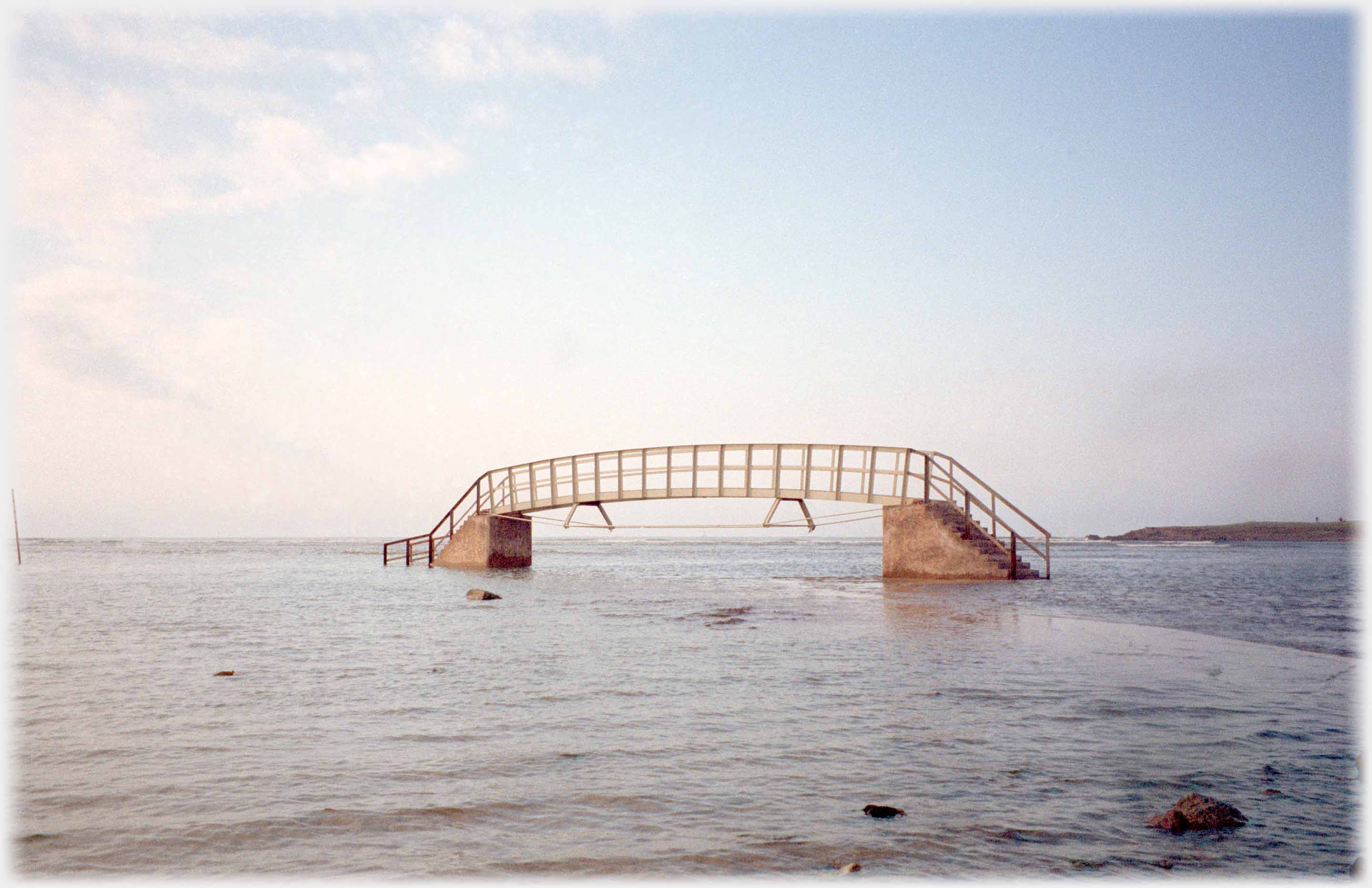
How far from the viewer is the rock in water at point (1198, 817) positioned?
13.8 feet

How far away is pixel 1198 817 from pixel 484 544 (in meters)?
25.6

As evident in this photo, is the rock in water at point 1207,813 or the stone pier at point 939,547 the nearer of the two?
the rock in water at point 1207,813

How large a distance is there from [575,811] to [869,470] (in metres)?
18.5

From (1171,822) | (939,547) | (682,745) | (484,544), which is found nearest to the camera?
(1171,822)

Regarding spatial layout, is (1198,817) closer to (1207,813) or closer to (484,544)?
(1207,813)

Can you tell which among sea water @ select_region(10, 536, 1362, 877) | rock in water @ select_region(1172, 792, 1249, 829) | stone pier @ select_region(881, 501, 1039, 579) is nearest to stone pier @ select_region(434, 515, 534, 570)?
stone pier @ select_region(881, 501, 1039, 579)

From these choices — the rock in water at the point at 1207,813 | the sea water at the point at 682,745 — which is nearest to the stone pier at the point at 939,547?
the sea water at the point at 682,745

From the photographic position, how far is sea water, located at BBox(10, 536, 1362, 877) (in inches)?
157

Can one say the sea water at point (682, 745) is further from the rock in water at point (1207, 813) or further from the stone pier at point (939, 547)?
the stone pier at point (939, 547)

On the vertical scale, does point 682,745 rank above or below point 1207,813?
below

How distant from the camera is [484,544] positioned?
28.3 meters

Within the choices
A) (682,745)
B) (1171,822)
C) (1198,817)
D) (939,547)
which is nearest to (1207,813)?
(1198,817)

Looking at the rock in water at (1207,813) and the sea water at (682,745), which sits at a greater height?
the rock in water at (1207,813)

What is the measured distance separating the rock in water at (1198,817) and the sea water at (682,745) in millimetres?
124
